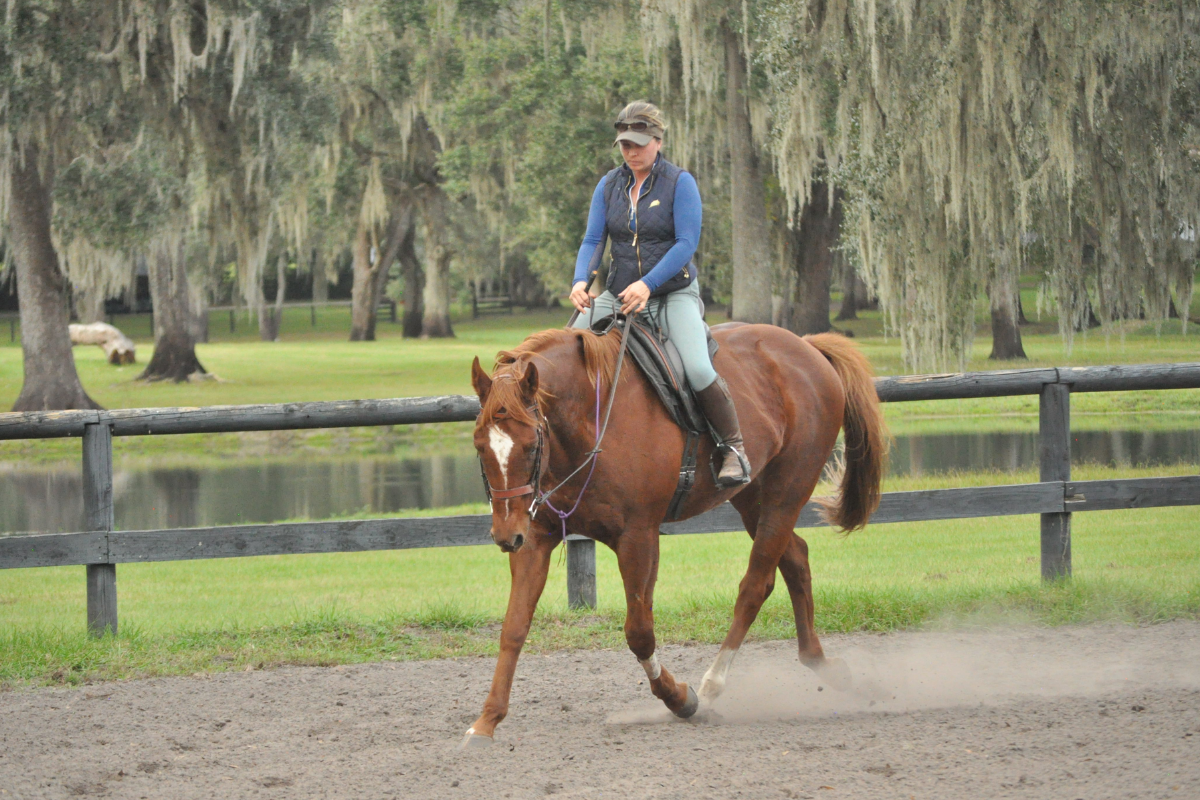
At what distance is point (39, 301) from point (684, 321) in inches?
742

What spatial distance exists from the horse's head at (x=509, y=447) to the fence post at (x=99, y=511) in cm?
295

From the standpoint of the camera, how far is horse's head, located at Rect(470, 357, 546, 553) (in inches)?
156

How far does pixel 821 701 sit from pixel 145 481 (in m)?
13.3

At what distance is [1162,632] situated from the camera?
5832mm

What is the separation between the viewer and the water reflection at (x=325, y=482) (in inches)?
440

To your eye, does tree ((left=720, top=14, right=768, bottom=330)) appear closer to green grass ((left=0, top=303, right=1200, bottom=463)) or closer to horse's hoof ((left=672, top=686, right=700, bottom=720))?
green grass ((left=0, top=303, right=1200, bottom=463))

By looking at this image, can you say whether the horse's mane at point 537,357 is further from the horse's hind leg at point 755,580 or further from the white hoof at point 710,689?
the white hoof at point 710,689

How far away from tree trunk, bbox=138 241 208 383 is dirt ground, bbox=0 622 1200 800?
2302 cm

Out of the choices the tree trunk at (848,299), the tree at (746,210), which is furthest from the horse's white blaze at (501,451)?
the tree trunk at (848,299)

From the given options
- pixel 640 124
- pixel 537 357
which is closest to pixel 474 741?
pixel 537 357

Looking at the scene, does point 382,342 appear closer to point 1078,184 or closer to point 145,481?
point 145,481

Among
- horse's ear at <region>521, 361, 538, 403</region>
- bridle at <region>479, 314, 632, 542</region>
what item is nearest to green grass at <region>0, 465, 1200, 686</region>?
bridle at <region>479, 314, 632, 542</region>

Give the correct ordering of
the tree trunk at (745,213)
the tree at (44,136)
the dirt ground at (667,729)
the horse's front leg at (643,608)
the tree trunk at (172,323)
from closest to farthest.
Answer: the dirt ground at (667,729) < the horse's front leg at (643,608) < the tree at (44,136) < the tree trunk at (745,213) < the tree trunk at (172,323)

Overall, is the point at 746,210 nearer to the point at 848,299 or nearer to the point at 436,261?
the point at 436,261
